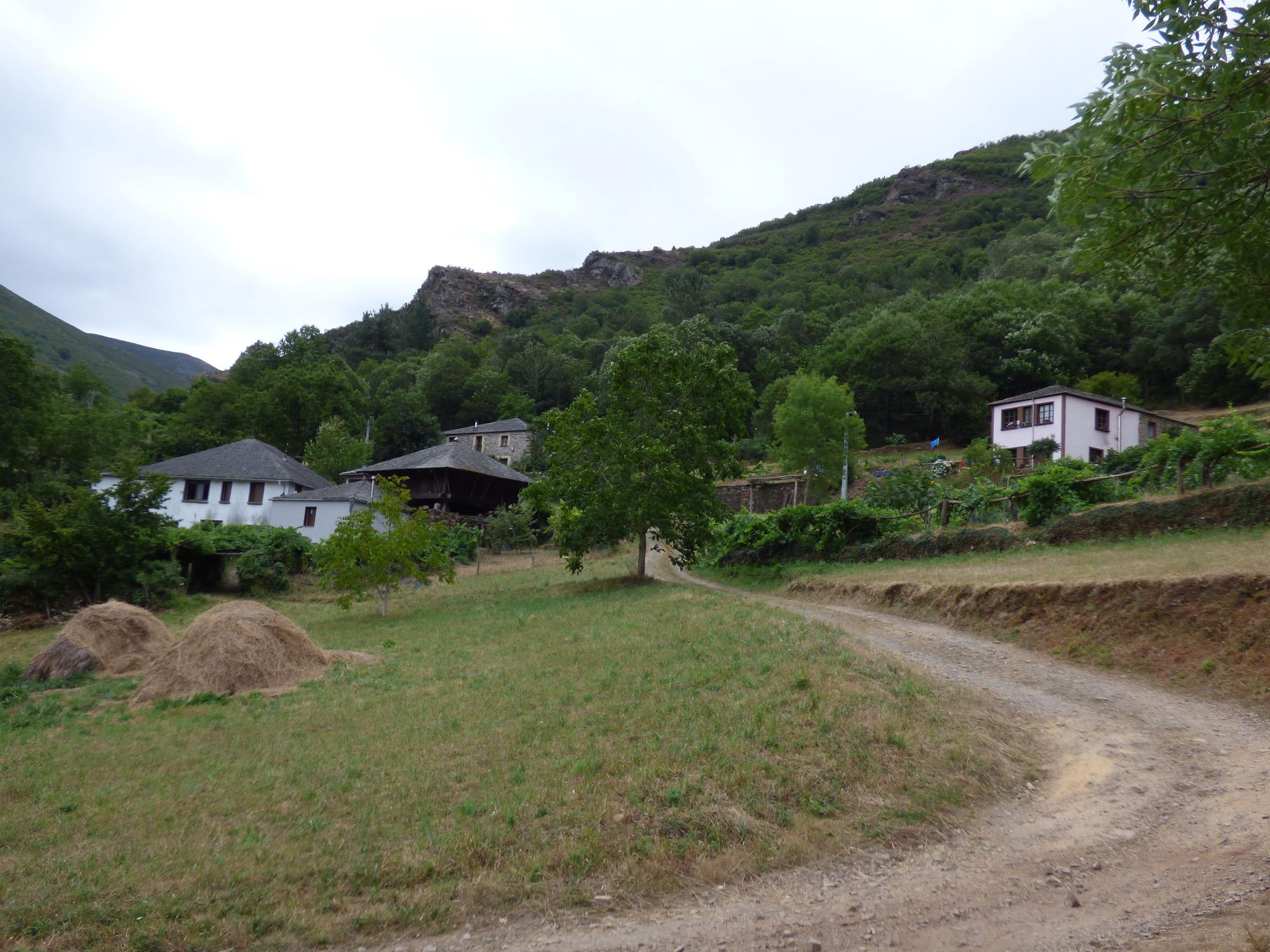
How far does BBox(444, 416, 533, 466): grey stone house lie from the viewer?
68.7 m

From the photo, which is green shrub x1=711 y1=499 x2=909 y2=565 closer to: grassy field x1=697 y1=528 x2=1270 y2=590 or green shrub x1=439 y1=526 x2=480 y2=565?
grassy field x1=697 y1=528 x2=1270 y2=590

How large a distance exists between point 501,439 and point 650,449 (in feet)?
154

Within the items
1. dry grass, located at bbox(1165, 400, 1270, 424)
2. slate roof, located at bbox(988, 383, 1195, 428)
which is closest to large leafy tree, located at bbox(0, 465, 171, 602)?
slate roof, located at bbox(988, 383, 1195, 428)

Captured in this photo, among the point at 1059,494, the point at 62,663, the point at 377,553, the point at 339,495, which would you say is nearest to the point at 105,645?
the point at 62,663

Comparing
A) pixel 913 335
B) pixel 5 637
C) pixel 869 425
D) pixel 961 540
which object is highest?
pixel 913 335

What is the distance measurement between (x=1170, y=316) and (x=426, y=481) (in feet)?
178

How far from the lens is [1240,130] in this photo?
5.77 m

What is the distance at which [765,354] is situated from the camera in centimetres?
8088

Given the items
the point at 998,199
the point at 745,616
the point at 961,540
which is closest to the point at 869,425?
the point at 961,540

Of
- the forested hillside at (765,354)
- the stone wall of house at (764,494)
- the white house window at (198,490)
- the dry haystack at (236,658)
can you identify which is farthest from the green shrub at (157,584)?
the stone wall of house at (764,494)

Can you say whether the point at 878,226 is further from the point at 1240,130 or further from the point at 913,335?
the point at 1240,130

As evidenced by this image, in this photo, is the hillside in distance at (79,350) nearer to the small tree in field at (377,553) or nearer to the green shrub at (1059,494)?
the small tree in field at (377,553)

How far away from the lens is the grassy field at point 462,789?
5.99m

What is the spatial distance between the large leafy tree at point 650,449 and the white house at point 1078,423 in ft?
88.9
